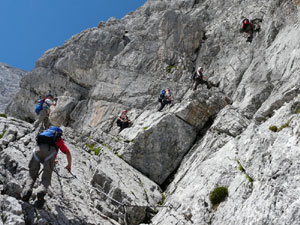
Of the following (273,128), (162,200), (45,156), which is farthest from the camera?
(162,200)

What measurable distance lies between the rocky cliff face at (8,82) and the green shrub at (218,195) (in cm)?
5524

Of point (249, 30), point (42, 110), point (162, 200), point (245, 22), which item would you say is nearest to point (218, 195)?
point (162, 200)

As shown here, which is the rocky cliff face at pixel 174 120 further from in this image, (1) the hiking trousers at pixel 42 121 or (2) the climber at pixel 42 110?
(2) the climber at pixel 42 110

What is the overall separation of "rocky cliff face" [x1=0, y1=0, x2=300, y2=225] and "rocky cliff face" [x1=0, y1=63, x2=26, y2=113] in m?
19.3

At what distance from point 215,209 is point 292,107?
255 inches

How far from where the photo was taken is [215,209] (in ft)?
41.7

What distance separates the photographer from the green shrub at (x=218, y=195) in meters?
12.9

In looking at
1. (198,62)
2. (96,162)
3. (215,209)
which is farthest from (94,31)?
(215,209)

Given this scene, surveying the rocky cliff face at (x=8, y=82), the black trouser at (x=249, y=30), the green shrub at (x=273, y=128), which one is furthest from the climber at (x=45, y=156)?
the rocky cliff face at (x=8, y=82)

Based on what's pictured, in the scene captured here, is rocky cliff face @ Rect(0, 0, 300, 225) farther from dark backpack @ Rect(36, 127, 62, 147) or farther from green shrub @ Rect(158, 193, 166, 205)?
dark backpack @ Rect(36, 127, 62, 147)

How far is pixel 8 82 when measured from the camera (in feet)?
235

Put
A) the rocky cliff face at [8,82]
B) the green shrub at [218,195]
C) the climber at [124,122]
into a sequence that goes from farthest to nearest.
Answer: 1. the rocky cliff face at [8,82]
2. the climber at [124,122]
3. the green shrub at [218,195]

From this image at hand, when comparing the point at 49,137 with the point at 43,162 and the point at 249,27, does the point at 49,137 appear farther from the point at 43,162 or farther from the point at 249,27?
the point at 249,27

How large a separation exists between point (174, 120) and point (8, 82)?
6066 cm
